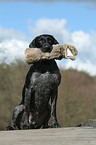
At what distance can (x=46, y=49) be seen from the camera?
5504 millimetres

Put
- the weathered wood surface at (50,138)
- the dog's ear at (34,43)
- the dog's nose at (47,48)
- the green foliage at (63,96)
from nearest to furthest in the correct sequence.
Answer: the weathered wood surface at (50,138)
the dog's nose at (47,48)
the dog's ear at (34,43)
the green foliage at (63,96)

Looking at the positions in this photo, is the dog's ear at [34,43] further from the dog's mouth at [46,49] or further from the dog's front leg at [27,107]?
the dog's front leg at [27,107]

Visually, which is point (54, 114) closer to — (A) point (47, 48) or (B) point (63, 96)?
(A) point (47, 48)

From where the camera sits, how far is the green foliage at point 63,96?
15562mm

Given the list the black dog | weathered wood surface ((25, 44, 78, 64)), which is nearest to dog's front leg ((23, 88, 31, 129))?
the black dog

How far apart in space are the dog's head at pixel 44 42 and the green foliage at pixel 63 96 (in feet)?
31.8

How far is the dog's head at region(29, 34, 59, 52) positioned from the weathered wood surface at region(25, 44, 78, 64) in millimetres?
84

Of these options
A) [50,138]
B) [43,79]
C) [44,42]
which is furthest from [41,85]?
[50,138]

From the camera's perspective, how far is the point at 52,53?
5.57 metres

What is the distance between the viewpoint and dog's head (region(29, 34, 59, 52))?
550 centimetres

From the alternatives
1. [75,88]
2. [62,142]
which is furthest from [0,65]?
[62,142]

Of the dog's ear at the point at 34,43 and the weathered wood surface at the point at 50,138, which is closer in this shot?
the weathered wood surface at the point at 50,138

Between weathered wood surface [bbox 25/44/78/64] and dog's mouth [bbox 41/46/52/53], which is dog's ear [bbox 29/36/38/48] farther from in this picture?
dog's mouth [bbox 41/46/52/53]

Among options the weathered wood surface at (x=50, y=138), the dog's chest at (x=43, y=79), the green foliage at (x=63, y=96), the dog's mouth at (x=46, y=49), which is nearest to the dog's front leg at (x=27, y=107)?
the dog's chest at (x=43, y=79)
